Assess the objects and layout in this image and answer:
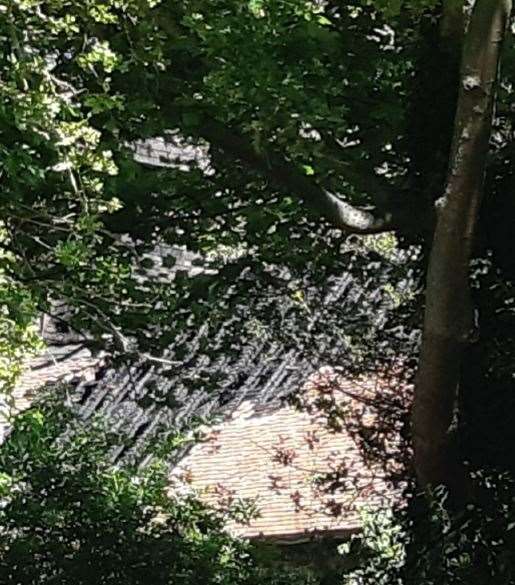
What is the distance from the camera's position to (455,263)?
344cm

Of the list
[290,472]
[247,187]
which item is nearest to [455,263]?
[247,187]

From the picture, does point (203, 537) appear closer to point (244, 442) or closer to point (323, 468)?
point (323, 468)

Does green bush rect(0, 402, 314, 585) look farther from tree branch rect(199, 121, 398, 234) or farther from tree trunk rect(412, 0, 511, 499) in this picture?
tree branch rect(199, 121, 398, 234)

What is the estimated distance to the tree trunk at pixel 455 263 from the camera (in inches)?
127

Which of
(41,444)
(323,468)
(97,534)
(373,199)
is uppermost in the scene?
(373,199)

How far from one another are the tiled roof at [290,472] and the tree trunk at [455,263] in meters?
0.65

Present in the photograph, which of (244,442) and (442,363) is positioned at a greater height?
(244,442)

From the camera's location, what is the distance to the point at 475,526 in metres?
3.63

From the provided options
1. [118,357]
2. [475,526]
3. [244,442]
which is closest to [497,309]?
[475,526]

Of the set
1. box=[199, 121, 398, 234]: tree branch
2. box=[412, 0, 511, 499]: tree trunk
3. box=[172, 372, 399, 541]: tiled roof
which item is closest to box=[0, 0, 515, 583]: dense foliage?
box=[199, 121, 398, 234]: tree branch

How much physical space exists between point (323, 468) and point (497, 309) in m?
1.94

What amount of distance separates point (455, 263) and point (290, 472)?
274 centimetres

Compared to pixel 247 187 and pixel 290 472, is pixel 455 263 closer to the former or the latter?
pixel 247 187

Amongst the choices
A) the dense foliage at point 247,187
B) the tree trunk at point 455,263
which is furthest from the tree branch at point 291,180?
the tree trunk at point 455,263
